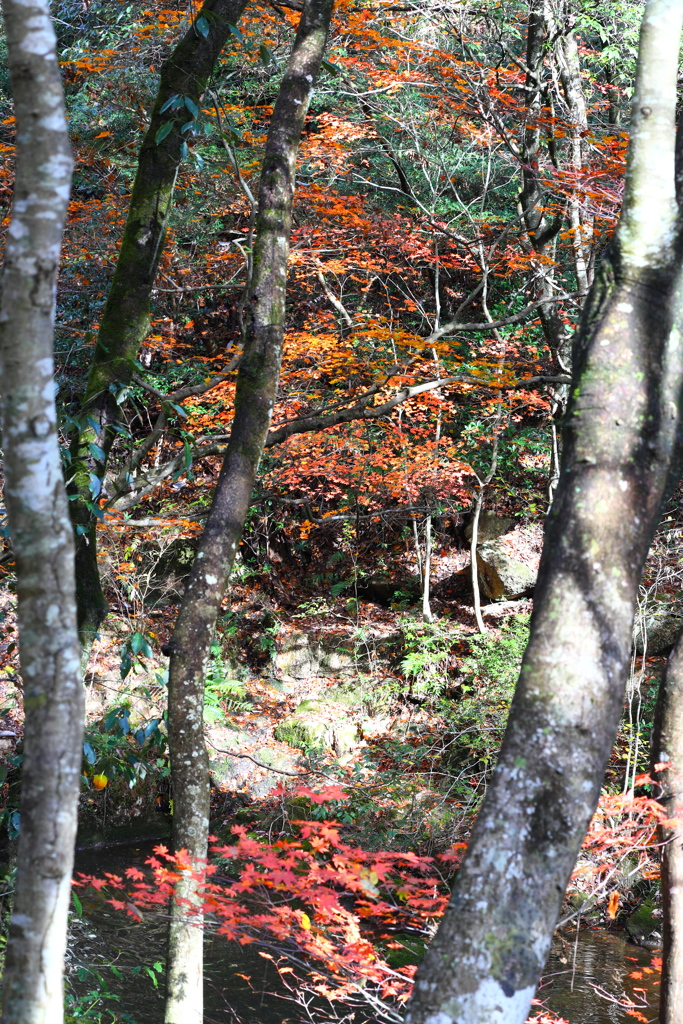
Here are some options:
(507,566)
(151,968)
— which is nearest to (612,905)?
(151,968)

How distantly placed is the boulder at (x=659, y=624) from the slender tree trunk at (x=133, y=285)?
5559 mm

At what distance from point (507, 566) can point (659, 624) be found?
2.11 meters

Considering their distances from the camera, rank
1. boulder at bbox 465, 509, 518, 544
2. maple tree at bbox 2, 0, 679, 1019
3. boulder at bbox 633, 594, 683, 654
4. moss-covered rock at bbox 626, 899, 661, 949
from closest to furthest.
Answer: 1. moss-covered rock at bbox 626, 899, 661, 949
2. boulder at bbox 633, 594, 683, 654
3. maple tree at bbox 2, 0, 679, 1019
4. boulder at bbox 465, 509, 518, 544

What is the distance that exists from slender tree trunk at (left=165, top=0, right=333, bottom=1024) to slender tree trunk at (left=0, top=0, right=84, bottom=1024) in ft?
6.93

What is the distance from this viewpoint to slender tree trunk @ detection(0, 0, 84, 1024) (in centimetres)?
147

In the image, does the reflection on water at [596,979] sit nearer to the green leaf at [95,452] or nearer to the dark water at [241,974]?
the dark water at [241,974]

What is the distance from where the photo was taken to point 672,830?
429cm

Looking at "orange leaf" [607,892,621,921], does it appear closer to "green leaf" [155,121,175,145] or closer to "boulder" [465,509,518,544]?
"boulder" [465,509,518,544]

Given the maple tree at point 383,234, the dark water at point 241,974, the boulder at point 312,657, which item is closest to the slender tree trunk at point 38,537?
the dark water at point 241,974

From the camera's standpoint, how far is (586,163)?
7.52m

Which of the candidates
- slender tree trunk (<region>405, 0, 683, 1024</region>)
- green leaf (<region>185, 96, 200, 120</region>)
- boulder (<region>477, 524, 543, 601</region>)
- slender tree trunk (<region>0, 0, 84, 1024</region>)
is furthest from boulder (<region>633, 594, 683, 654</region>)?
slender tree trunk (<region>0, 0, 84, 1024</region>)

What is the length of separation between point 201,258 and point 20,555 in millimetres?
9510

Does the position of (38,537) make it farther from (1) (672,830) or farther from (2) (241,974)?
(2) (241,974)

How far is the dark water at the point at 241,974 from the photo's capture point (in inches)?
210
